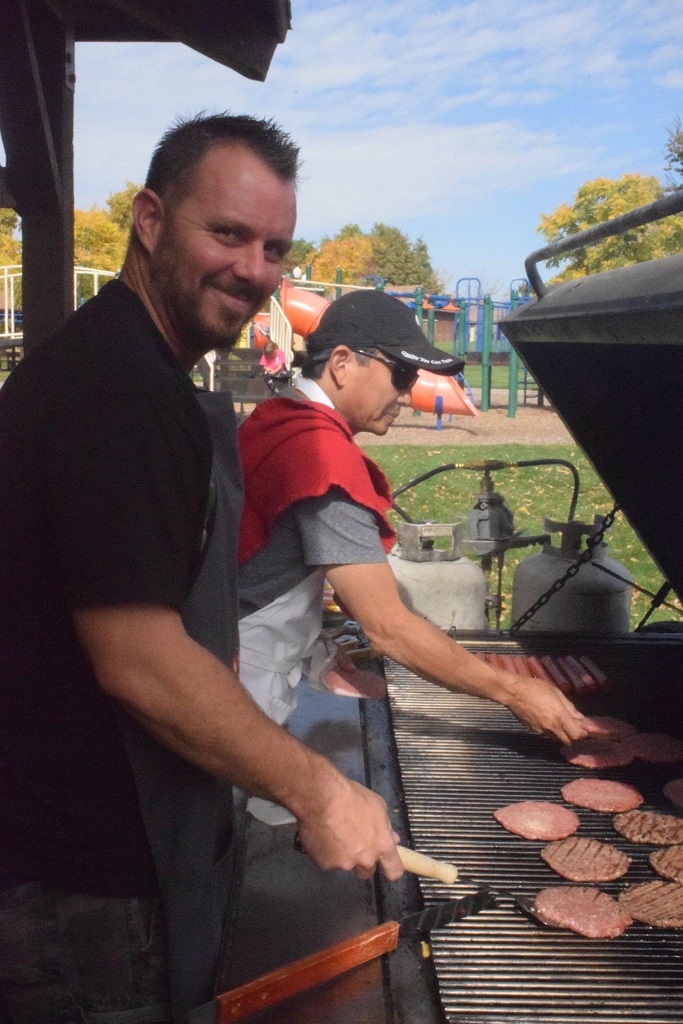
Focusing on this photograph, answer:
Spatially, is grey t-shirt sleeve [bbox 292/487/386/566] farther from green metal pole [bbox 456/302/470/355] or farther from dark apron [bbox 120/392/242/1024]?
green metal pole [bbox 456/302/470/355]

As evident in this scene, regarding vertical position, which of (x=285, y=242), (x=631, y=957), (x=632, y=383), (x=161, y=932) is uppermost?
(x=285, y=242)

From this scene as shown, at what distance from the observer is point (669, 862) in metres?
2.16

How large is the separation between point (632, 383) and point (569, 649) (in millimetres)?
1098

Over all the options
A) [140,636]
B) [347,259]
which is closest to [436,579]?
[140,636]

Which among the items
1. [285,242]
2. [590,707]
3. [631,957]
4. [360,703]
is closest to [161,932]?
[631,957]

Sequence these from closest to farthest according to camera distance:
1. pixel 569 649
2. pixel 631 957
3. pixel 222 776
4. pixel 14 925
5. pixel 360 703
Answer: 1. pixel 222 776
2. pixel 14 925
3. pixel 631 957
4. pixel 360 703
5. pixel 569 649

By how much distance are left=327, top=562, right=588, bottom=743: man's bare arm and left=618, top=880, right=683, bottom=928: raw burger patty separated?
1.70 ft

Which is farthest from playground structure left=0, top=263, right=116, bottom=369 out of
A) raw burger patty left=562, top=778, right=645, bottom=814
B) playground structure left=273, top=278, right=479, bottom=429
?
raw burger patty left=562, top=778, right=645, bottom=814

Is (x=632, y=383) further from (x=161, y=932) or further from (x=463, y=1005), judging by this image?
(x=161, y=932)

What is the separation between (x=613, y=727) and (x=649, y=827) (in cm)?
53

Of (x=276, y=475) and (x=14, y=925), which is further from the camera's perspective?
(x=276, y=475)

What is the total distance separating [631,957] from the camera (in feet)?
5.94

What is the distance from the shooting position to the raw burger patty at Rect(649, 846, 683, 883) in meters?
2.10

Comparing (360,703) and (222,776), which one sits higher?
(222,776)
